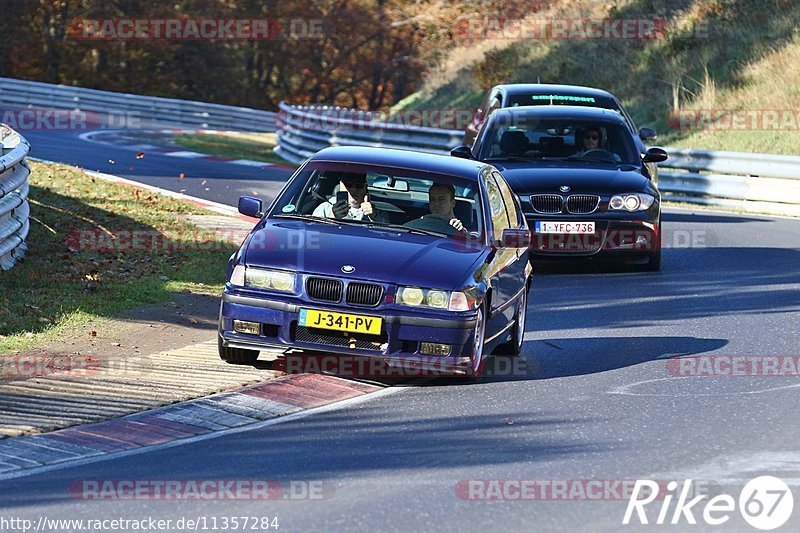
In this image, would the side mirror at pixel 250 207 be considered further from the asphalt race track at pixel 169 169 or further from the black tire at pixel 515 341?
the asphalt race track at pixel 169 169

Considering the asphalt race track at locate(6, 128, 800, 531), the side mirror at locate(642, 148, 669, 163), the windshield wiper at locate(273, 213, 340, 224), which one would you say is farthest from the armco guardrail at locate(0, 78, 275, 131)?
the windshield wiper at locate(273, 213, 340, 224)

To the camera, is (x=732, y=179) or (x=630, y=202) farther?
(x=732, y=179)

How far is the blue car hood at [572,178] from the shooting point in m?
15.9

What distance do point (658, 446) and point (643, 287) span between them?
23.9 feet

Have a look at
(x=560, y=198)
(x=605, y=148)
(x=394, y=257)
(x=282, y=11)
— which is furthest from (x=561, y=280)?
(x=282, y=11)

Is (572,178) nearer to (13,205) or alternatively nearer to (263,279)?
(13,205)

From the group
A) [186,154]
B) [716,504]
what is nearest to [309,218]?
[716,504]

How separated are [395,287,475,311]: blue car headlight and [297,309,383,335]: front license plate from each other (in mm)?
222

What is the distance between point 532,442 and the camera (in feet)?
27.8

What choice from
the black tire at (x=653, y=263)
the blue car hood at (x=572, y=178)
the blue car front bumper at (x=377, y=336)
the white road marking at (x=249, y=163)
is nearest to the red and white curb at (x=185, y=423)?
the blue car front bumper at (x=377, y=336)

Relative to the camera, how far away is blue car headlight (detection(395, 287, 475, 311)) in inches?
388

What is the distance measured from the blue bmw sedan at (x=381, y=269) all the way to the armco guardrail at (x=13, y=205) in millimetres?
3924

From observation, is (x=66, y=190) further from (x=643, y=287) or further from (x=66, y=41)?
(x=66, y=41)

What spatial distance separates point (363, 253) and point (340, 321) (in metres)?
0.57
